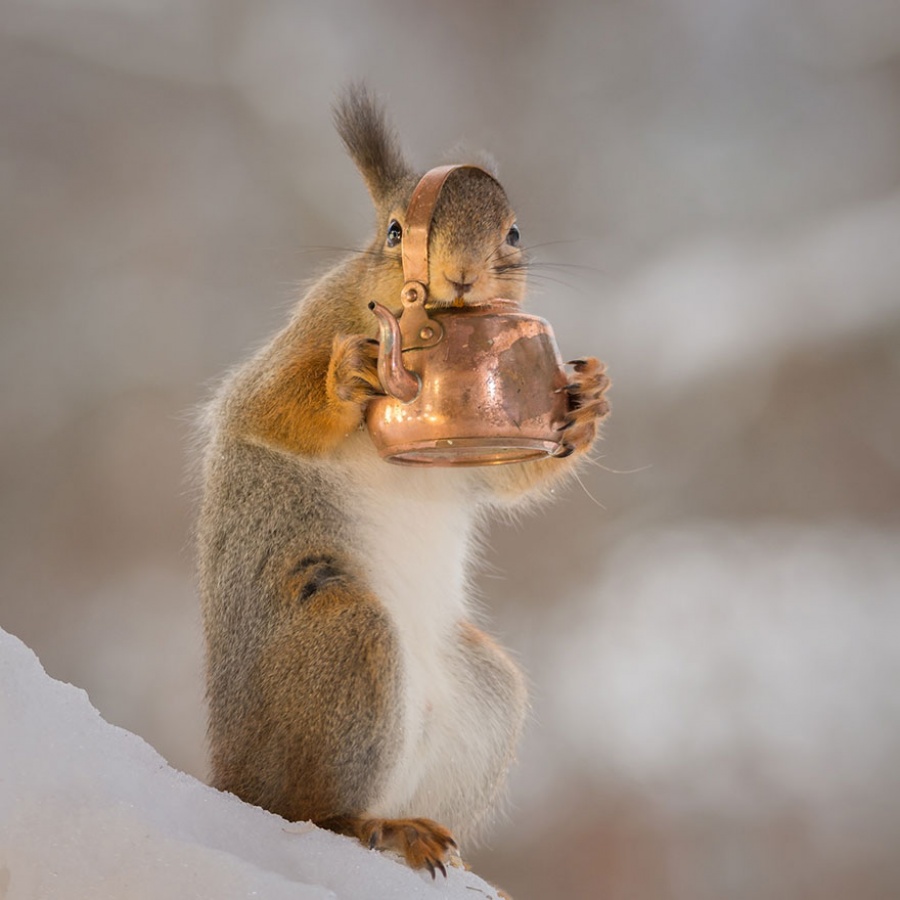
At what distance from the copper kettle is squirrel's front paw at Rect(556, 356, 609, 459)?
4cm

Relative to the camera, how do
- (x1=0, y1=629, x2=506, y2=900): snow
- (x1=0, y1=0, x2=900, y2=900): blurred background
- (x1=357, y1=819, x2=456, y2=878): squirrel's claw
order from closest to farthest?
(x1=0, y1=629, x2=506, y2=900): snow, (x1=357, y1=819, x2=456, y2=878): squirrel's claw, (x1=0, y1=0, x2=900, y2=900): blurred background

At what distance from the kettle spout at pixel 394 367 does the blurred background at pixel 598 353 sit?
113 cm

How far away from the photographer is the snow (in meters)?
0.69

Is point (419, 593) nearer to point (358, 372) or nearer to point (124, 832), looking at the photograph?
point (358, 372)

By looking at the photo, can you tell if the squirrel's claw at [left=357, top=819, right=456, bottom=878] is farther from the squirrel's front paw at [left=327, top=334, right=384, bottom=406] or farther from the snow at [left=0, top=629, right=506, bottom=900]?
the squirrel's front paw at [left=327, top=334, right=384, bottom=406]

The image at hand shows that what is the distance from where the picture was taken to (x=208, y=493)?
1.12 meters

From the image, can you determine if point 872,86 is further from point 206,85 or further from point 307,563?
point 307,563

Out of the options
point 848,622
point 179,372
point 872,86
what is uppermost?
point 872,86

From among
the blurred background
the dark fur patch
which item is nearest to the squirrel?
the dark fur patch

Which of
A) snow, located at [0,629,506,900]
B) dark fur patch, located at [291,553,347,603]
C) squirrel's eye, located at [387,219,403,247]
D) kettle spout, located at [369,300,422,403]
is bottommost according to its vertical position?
snow, located at [0,629,506,900]

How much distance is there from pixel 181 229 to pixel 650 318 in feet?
3.15

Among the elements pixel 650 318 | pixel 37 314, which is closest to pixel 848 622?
pixel 650 318

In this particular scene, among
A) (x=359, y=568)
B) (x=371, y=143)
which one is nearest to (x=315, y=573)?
(x=359, y=568)

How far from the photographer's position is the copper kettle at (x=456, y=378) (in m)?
0.87
